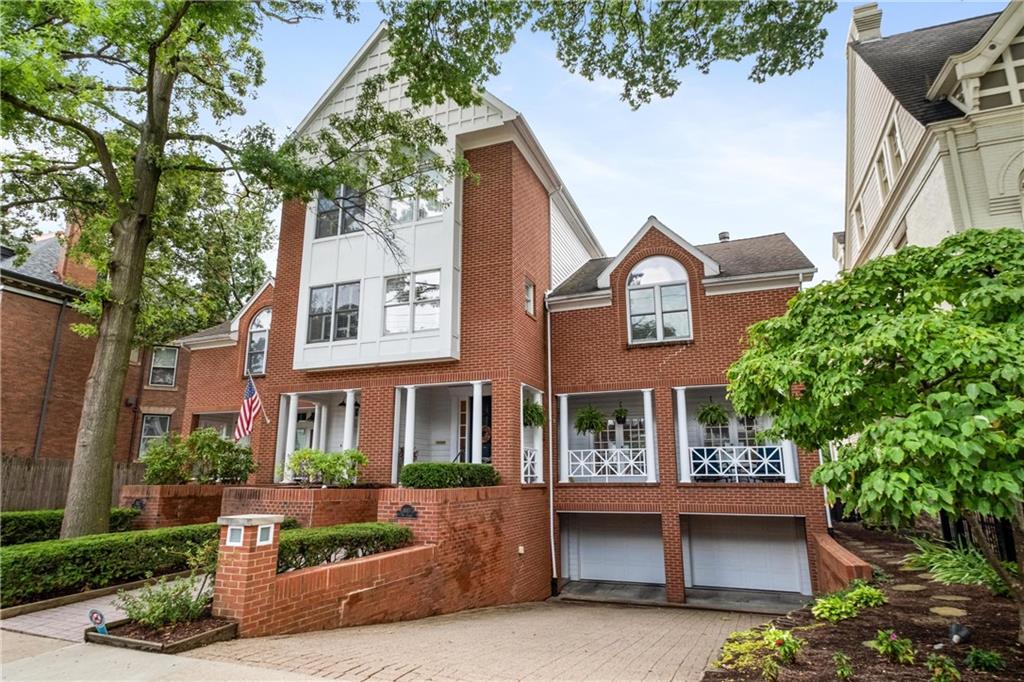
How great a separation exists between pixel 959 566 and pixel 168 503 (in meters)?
13.9

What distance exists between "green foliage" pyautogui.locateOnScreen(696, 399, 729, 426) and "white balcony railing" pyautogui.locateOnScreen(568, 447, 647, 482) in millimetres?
1618

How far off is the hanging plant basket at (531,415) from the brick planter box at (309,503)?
3.73m

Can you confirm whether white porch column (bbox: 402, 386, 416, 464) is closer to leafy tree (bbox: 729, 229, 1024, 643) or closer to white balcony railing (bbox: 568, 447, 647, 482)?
white balcony railing (bbox: 568, 447, 647, 482)

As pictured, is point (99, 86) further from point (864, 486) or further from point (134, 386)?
point (134, 386)

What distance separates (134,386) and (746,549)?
23.1 m

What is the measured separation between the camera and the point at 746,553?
43.2ft

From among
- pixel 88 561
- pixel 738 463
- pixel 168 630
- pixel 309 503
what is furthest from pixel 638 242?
pixel 88 561

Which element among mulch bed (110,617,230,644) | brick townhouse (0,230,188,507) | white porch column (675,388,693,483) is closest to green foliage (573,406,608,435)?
white porch column (675,388,693,483)

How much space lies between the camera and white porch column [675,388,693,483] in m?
12.7

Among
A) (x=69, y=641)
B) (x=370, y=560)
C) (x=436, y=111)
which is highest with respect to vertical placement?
(x=436, y=111)

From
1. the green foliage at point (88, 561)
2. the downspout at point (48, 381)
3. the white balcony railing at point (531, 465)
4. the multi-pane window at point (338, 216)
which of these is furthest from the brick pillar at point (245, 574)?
the downspout at point (48, 381)

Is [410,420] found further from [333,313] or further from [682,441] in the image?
[682,441]

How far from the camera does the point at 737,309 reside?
12906mm

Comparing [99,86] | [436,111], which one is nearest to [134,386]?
[99,86]
